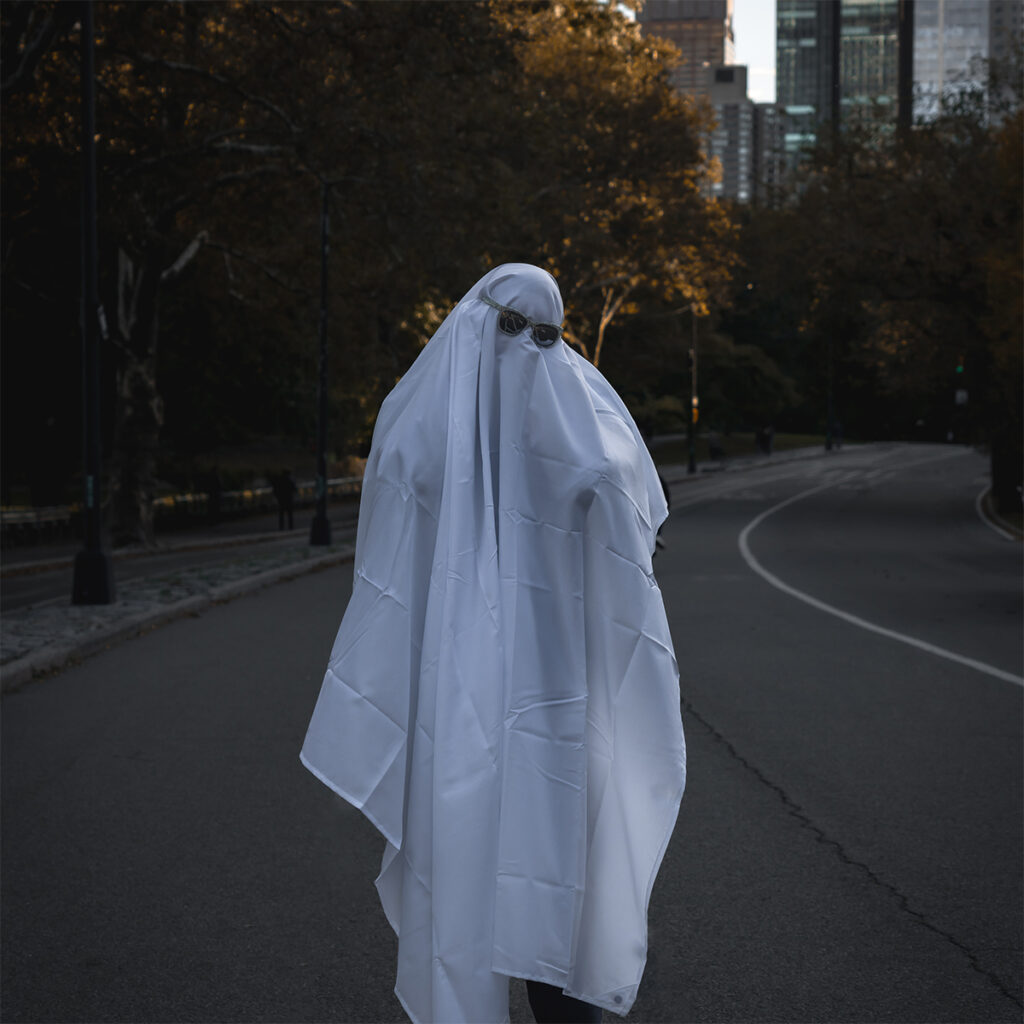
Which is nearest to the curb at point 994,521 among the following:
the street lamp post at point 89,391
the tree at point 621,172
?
the tree at point 621,172

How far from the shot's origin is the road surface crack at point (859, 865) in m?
4.39

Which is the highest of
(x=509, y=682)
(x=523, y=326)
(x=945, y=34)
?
(x=945, y=34)

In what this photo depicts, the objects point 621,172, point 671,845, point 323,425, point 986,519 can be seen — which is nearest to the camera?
point 671,845

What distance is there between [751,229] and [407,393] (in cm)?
8700

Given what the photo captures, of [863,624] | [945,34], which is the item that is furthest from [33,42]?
[945,34]

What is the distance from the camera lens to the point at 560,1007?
3.26 metres

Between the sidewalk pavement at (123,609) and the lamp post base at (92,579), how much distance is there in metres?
0.16

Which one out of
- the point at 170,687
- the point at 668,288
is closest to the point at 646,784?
the point at 170,687

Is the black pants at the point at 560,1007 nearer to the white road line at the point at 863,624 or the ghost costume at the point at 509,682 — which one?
the ghost costume at the point at 509,682

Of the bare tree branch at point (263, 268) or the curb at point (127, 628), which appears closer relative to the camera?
the curb at point (127, 628)

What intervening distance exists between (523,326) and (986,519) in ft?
112

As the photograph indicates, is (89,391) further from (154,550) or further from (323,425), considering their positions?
(154,550)

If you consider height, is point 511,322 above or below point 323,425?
above

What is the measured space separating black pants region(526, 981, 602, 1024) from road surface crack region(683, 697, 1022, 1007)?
164 centimetres
